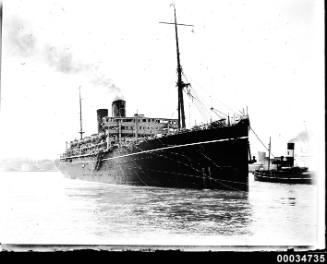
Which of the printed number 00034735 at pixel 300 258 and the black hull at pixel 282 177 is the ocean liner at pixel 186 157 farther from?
the black hull at pixel 282 177

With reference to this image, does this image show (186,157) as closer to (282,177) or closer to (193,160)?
(193,160)

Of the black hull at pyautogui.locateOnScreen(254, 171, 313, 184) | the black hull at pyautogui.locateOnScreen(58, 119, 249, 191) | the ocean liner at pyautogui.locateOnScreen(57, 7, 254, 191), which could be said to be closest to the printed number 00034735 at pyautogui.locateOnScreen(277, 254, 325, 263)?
the ocean liner at pyautogui.locateOnScreen(57, 7, 254, 191)

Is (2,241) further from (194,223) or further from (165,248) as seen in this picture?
(194,223)

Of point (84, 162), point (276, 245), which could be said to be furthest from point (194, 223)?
point (84, 162)

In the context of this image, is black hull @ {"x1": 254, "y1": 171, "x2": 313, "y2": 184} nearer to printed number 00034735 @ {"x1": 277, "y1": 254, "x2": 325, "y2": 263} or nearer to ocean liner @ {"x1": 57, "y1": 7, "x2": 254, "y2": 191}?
ocean liner @ {"x1": 57, "y1": 7, "x2": 254, "y2": 191}

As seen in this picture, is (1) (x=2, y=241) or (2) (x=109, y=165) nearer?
(1) (x=2, y=241)

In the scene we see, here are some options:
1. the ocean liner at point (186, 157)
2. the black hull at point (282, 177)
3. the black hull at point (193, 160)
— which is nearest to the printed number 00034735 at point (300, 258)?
the ocean liner at point (186, 157)
